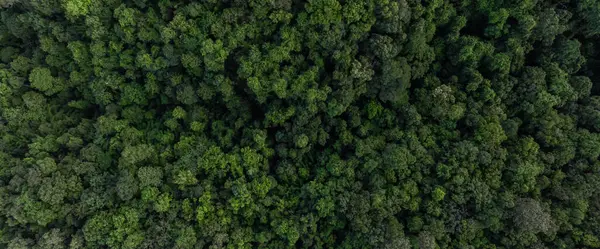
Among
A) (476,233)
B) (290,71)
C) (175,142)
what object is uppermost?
(290,71)

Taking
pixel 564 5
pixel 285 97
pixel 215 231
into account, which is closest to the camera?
pixel 215 231

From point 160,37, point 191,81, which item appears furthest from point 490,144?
point 160,37

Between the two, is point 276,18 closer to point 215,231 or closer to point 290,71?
point 290,71

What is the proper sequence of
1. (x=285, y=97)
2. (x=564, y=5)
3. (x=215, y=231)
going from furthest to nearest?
(x=564, y=5), (x=285, y=97), (x=215, y=231)

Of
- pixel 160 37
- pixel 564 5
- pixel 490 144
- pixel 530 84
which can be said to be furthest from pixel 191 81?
pixel 564 5

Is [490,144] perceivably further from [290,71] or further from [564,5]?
[290,71]

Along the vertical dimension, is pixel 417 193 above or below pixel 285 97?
below

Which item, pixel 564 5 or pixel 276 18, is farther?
pixel 564 5
